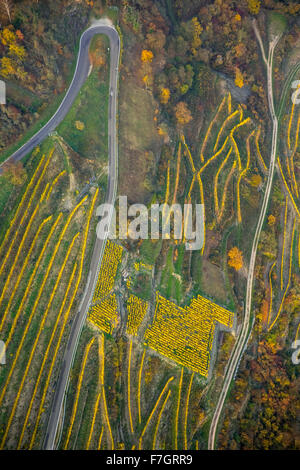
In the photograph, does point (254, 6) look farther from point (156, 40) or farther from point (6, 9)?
point (6, 9)

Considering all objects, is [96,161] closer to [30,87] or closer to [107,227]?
[107,227]

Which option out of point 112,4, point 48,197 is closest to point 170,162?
point 48,197

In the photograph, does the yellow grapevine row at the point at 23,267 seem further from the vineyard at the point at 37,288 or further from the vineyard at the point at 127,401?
the vineyard at the point at 127,401

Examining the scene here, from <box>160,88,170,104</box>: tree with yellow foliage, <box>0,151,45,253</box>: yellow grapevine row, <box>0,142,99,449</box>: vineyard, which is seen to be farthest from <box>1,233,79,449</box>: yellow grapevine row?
<box>160,88,170,104</box>: tree with yellow foliage

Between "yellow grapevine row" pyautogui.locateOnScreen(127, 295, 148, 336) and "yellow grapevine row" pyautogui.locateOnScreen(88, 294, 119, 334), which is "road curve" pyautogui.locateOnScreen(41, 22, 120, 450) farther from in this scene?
"yellow grapevine row" pyautogui.locateOnScreen(127, 295, 148, 336)

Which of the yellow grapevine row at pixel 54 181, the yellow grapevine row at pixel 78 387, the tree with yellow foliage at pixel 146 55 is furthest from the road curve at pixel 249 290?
the yellow grapevine row at pixel 54 181
